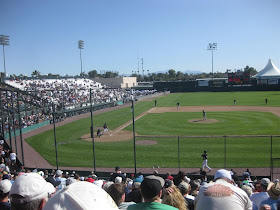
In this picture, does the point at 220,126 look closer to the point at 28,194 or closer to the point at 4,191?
the point at 4,191

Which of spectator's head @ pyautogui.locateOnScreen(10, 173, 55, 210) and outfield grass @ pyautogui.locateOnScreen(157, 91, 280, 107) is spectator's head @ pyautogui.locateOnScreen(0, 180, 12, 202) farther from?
outfield grass @ pyautogui.locateOnScreen(157, 91, 280, 107)

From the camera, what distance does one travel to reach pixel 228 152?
21125 mm

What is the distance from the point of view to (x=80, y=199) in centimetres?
173

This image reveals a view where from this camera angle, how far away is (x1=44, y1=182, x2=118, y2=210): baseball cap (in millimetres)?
1711

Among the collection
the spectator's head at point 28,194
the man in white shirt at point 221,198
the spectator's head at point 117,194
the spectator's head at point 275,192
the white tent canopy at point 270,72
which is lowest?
the spectator's head at point 275,192

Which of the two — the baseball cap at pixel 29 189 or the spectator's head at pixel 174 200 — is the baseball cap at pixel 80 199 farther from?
the spectator's head at pixel 174 200

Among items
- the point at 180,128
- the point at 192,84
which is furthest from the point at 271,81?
the point at 180,128

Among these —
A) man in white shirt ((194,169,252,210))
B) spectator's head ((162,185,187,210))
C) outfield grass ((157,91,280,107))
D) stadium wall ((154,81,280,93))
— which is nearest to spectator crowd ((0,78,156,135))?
outfield grass ((157,91,280,107))

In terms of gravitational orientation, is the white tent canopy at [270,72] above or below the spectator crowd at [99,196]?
above

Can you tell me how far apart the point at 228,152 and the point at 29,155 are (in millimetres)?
17401

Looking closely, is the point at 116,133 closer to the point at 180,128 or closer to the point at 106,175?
the point at 180,128

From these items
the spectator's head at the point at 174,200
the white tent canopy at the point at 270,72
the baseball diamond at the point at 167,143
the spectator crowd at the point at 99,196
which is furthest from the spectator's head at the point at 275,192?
the white tent canopy at the point at 270,72

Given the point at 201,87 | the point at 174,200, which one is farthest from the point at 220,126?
the point at 201,87

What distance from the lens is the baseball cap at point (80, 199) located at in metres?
1.71
